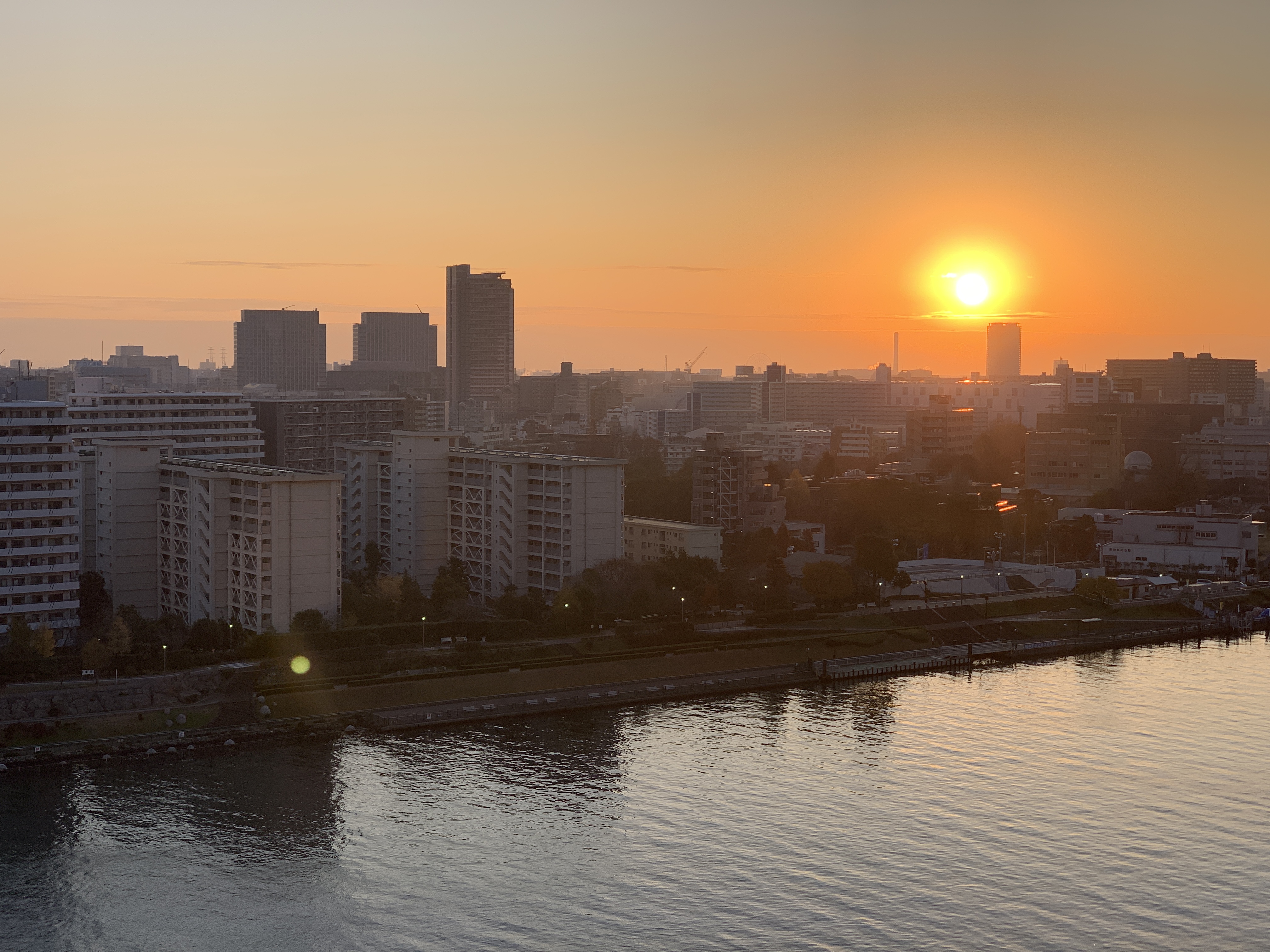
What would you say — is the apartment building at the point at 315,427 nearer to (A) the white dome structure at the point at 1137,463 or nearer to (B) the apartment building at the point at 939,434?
(B) the apartment building at the point at 939,434

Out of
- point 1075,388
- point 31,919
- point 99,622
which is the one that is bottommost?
point 31,919

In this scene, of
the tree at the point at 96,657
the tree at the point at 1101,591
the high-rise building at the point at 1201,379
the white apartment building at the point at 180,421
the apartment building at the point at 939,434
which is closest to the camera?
the tree at the point at 96,657

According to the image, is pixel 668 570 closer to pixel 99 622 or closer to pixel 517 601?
pixel 517 601

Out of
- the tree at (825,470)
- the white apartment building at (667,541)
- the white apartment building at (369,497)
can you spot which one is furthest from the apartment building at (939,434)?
the white apartment building at (369,497)

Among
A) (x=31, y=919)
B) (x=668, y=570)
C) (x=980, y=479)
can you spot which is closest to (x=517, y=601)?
(x=668, y=570)

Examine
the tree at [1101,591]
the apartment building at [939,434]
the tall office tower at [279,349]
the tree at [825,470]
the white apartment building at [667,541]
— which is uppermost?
the tall office tower at [279,349]

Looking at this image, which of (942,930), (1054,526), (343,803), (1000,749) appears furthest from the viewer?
(1054,526)

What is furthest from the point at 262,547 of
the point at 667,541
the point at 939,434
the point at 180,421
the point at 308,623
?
the point at 939,434
